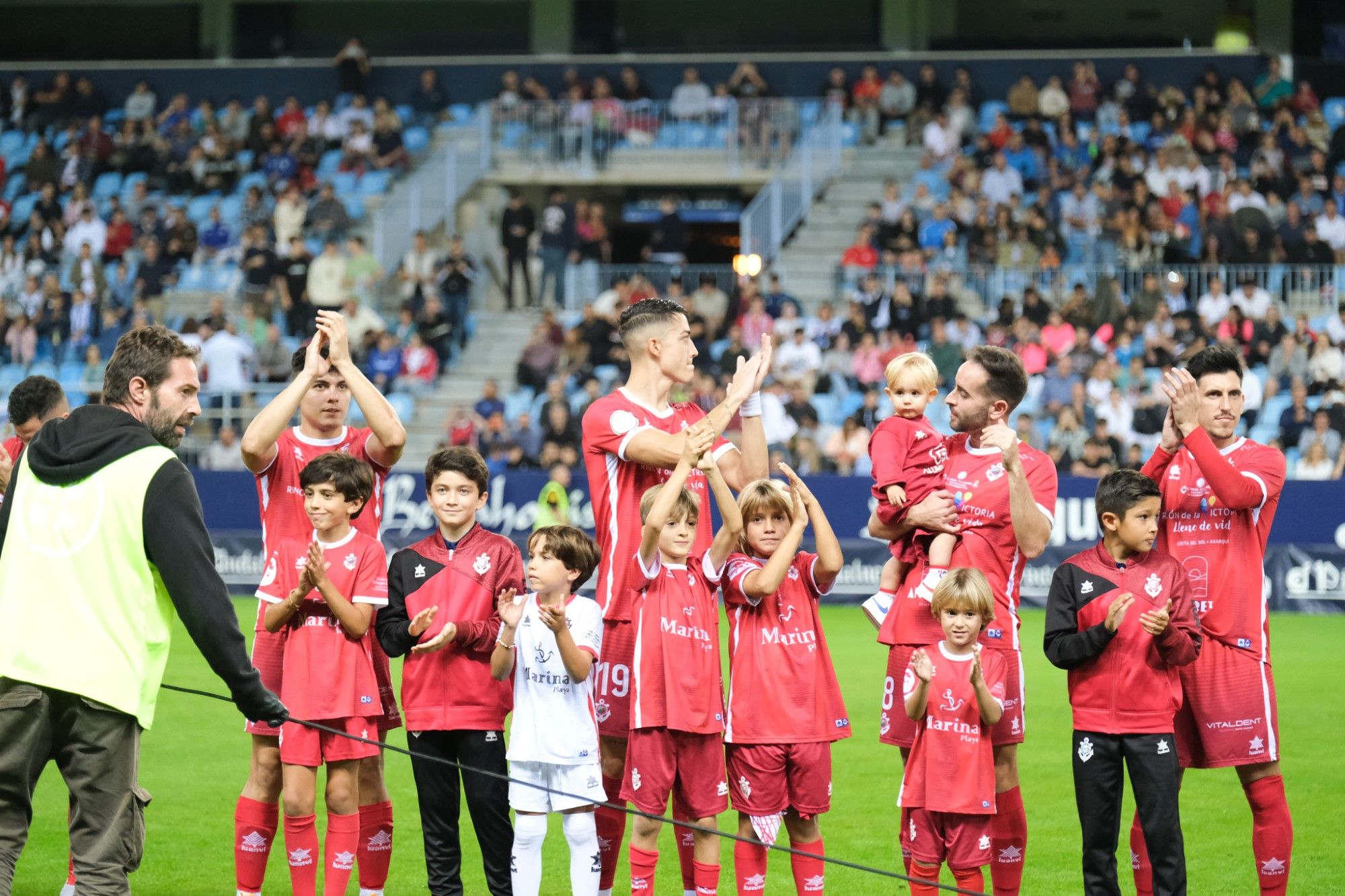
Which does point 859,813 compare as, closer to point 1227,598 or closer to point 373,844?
point 1227,598

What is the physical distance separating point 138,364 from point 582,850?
2.56 meters

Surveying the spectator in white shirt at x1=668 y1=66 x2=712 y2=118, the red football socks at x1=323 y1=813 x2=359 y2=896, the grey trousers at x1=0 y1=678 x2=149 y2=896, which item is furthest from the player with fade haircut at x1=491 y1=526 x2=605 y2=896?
the spectator in white shirt at x1=668 y1=66 x2=712 y2=118

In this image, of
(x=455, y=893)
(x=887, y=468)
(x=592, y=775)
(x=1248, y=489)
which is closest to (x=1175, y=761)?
(x=1248, y=489)

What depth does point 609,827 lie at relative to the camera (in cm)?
657

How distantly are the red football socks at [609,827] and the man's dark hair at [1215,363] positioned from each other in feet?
9.83

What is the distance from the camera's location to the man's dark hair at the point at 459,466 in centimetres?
650

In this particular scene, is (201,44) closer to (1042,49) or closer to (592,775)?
(1042,49)

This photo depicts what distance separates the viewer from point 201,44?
105ft

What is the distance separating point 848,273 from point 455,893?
19197mm

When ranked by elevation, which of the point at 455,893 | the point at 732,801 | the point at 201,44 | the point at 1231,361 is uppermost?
the point at 201,44

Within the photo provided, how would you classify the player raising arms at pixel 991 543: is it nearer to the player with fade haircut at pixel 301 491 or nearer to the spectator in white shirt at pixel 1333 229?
the player with fade haircut at pixel 301 491

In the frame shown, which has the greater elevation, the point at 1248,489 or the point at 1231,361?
the point at 1231,361

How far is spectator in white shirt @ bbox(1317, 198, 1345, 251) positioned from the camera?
22.6 m

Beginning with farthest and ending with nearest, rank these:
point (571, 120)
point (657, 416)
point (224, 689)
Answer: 1. point (571, 120)
2. point (224, 689)
3. point (657, 416)
